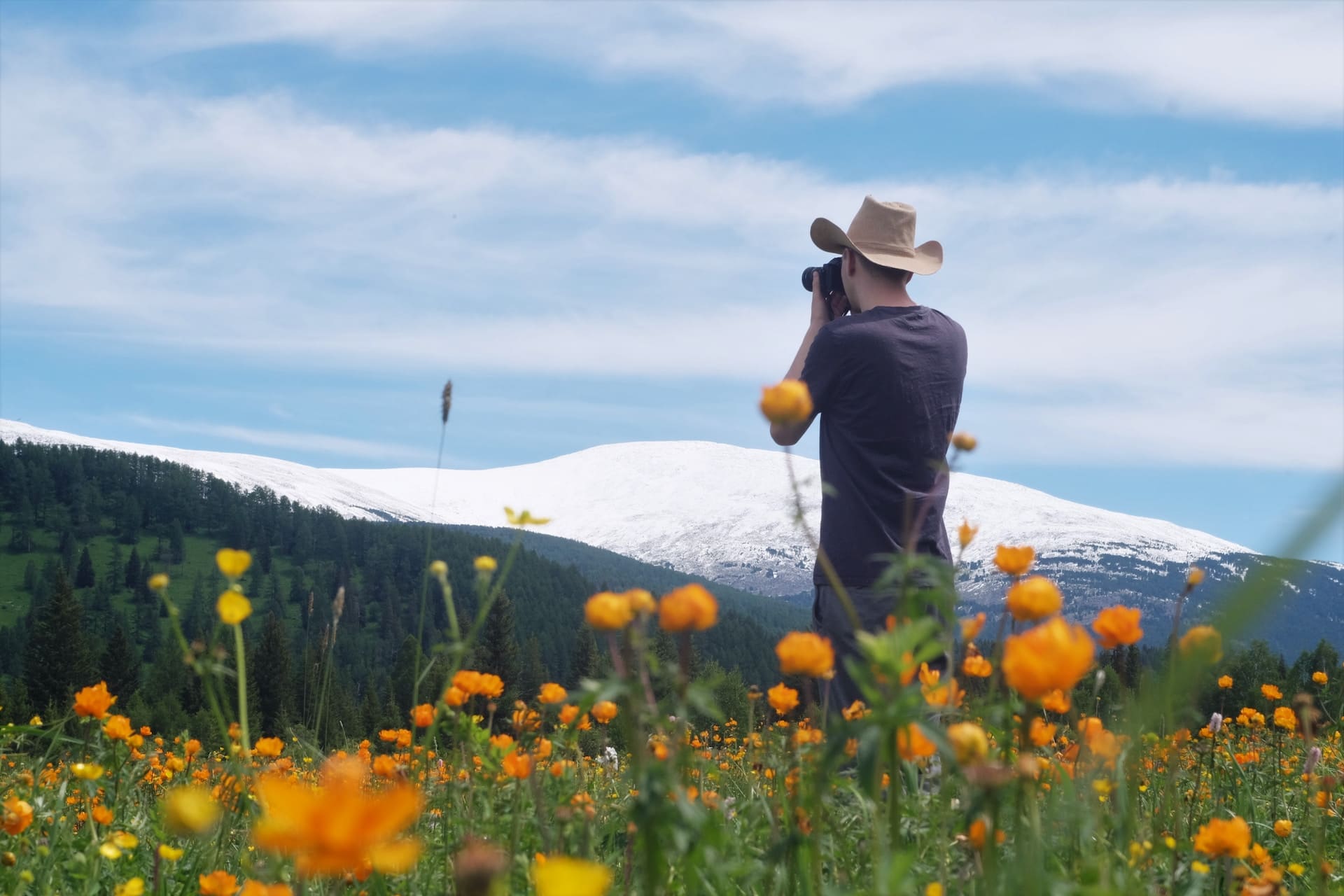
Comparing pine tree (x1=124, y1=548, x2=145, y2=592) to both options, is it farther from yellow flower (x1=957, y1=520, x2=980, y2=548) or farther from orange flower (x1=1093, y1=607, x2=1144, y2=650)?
orange flower (x1=1093, y1=607, x2=1144, y2=650)

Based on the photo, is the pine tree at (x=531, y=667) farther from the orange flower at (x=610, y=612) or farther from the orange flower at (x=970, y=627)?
the orange flower at (x=610, y=612)

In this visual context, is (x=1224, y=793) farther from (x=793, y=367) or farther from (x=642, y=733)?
(x=642, y=733)

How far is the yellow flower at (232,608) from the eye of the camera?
1433 mm

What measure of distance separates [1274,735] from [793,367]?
8.81ft

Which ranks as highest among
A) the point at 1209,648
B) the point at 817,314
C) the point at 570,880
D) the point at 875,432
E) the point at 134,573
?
the point at 817,314

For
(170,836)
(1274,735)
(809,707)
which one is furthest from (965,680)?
(1274,735)

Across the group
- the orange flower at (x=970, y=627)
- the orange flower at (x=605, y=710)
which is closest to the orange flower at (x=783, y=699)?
A: the orange flower at (x=605, y=710)

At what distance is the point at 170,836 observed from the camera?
7.78 ft

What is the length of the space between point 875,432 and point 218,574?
421 ft

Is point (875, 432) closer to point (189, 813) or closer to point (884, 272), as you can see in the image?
point (884, 272)

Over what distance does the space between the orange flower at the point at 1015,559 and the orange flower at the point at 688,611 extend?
61 centimetres

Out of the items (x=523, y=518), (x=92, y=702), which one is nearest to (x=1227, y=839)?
(x=523, y=518)

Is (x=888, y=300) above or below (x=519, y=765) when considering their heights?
above

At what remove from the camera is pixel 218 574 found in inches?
4673
